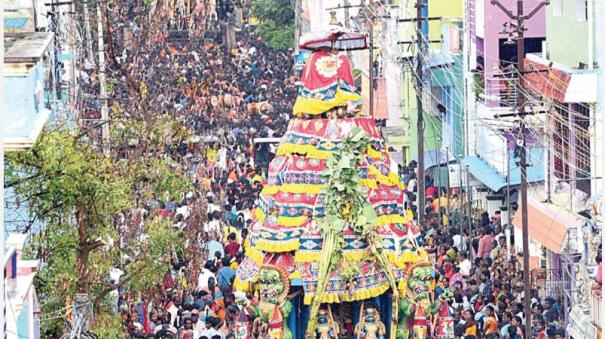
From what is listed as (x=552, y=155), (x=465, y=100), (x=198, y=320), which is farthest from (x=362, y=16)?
(x=198, y=320)

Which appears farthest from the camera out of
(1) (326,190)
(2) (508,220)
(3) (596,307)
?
(2) (508,220)

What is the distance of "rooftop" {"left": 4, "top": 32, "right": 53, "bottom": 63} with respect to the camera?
1006 inches

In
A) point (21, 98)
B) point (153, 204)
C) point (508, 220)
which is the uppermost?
point (21, 98)

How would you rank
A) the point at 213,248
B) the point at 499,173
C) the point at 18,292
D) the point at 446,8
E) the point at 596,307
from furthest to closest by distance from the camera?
the point at 446,8 → the point at 499,173 → the point at 213,248 → the point at 596,307 → the point at 18,292

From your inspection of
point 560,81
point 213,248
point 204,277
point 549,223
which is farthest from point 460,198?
point 204,277

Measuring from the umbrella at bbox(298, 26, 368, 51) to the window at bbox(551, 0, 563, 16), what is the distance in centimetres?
1221

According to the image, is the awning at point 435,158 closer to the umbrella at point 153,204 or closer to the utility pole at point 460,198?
the utility pole at point 460,198

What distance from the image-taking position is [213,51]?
78062 mm

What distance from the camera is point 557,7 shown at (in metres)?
41.3

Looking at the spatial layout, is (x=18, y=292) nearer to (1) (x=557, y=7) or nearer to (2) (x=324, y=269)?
(2) (x=324, y=269)

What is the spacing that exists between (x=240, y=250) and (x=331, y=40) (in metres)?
11.7

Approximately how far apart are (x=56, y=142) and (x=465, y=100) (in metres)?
23.9

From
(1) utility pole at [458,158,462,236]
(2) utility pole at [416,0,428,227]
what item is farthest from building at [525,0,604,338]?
(1) utility pole at [458,158,462,236]

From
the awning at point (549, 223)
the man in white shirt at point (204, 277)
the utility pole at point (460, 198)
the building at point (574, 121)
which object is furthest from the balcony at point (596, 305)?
the utility pole at point (460, 198)
